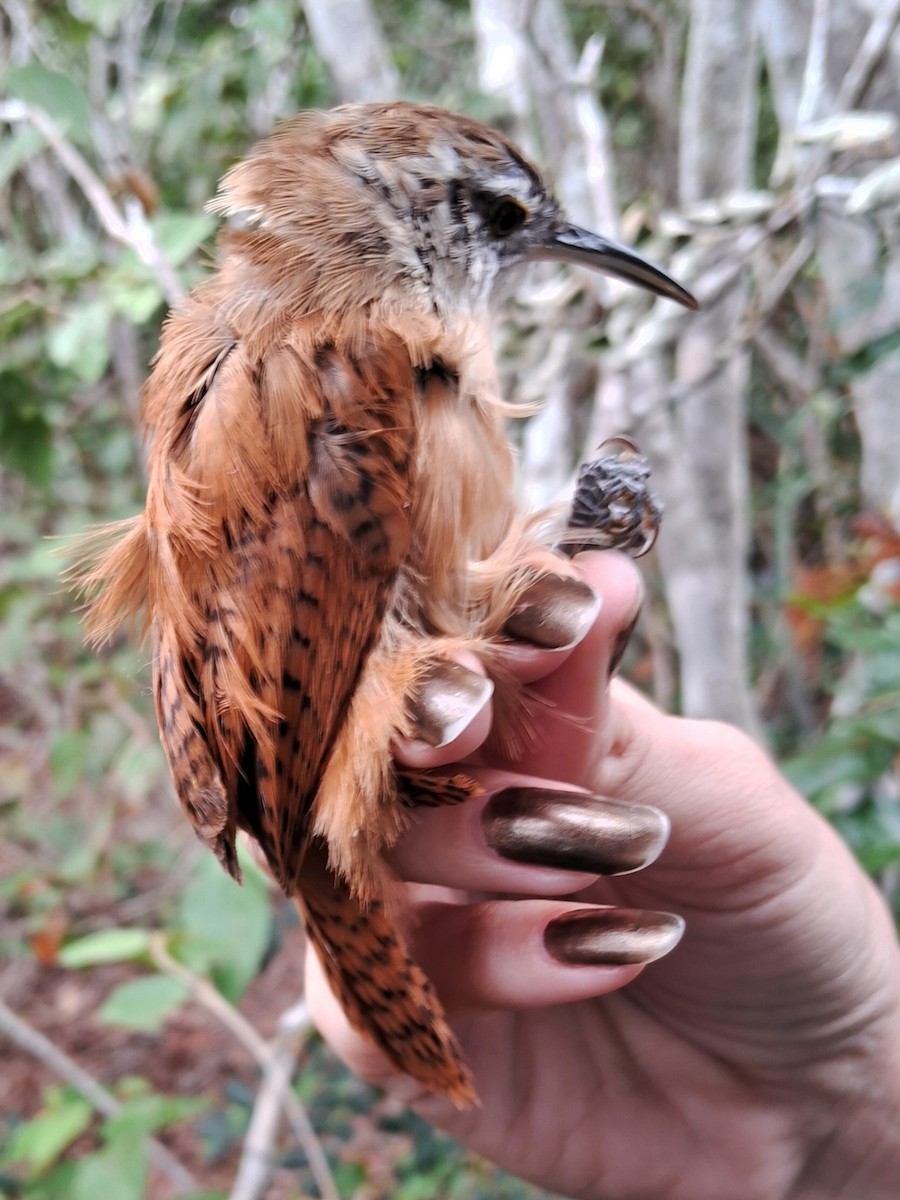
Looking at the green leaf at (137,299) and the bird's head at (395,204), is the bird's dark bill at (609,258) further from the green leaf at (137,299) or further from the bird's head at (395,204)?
the green leaf at (137,299)

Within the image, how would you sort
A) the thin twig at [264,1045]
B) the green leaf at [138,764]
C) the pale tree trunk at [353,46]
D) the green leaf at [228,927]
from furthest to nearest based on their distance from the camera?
the green leaf at [138,764]
the pale tree trunk at [353,46]
the thin twig at [264,1045]
the green leaf at [228,927]

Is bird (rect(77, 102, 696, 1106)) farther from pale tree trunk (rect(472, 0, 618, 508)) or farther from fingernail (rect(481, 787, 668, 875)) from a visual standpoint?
pale tree trunk (rect(472, 0, 618, 508))

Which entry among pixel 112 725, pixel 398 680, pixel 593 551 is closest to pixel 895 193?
pixel 593 551

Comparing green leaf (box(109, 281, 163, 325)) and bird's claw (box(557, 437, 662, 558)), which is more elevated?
green leaf (box(109, 281, 163, 325))

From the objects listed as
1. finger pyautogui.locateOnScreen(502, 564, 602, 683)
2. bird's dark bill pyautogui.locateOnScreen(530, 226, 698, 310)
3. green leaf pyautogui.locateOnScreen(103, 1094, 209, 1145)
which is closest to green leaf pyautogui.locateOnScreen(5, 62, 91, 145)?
bird's dark bill pyautogui.locateOnScreen(530, 226, 698, 310)

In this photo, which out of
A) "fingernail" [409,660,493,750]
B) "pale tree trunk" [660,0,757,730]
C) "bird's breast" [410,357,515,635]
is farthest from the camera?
"pale tree trunk" [660,0,757,730]

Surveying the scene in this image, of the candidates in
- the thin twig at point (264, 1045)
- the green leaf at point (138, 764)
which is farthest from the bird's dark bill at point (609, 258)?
the green leaf at point (138, 764)
